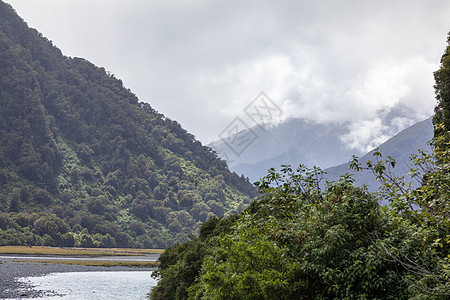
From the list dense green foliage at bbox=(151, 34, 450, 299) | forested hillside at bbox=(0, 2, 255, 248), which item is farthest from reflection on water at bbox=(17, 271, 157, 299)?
forested hillside at bbox=(0, 2, 255, 248)

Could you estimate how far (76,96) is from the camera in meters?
186

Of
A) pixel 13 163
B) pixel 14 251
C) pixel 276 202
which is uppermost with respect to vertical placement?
pixel 13 163

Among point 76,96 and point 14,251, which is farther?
point 76,96

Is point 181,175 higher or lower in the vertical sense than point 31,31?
lower

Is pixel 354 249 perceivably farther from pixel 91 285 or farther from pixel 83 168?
pixel 83 168

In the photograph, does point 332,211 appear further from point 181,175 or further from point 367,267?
point 181,175

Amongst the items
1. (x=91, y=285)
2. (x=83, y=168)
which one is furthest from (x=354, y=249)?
(x=83, y=168)

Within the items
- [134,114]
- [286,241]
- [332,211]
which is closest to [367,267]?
[332,211]

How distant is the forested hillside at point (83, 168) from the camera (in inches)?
4968

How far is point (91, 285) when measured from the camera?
45.8 m

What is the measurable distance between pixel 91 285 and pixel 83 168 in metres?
124

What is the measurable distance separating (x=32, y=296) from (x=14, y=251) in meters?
60.4

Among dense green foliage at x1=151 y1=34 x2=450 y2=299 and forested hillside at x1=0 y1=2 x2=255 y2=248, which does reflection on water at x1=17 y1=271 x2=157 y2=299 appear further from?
forested hillside at x1=0 y1=2 x2=255 y2=248

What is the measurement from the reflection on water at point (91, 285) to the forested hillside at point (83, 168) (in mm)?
53667
